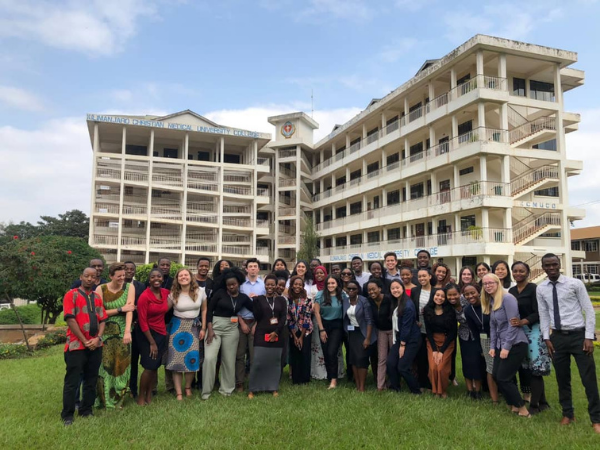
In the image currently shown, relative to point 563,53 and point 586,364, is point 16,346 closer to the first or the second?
point 586,364

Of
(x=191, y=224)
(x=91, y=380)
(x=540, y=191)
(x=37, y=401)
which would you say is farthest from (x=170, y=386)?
(x=191, y=224)

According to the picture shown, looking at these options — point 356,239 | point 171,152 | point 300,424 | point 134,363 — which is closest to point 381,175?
point 356,239

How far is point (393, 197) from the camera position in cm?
3153

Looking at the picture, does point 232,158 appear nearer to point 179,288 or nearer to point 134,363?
point 179,288

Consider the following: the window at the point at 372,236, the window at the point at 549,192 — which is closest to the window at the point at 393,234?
the window at the point at 372,236

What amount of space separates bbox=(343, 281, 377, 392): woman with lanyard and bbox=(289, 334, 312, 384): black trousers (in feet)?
2.25

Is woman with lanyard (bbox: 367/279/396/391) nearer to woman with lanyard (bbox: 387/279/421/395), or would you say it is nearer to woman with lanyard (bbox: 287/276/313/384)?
woman with lanyard (bbox: 387/279/421/395)

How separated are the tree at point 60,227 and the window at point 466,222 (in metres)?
37.4

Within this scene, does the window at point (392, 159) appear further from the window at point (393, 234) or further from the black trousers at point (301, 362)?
the black trousers at point (301, 362)

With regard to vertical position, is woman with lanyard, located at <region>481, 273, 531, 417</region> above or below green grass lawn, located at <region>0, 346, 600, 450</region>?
above

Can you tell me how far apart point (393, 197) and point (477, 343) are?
25986 millimetres

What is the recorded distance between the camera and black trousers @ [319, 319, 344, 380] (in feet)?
22.8

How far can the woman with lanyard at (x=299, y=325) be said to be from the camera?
22.9 ft

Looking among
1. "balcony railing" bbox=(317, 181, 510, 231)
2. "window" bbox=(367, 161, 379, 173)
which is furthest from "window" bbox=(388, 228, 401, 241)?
"window" bbox=(367, 161, 379, 173)
